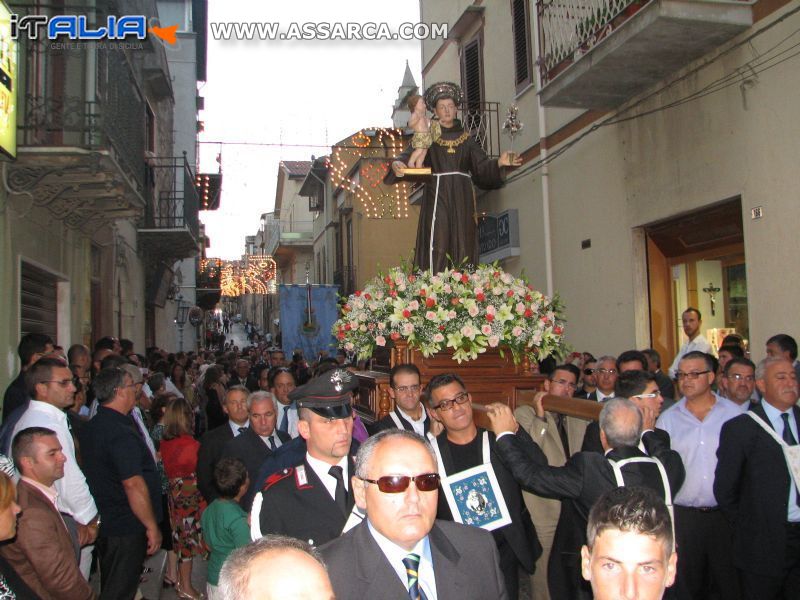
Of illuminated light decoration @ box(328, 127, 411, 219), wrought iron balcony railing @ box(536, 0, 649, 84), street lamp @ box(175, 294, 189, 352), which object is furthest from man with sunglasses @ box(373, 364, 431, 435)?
street lamp @ box(175, 294, 189, 352)

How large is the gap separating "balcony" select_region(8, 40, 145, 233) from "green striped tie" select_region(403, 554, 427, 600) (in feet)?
22.5

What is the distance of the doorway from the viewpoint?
29.1ft

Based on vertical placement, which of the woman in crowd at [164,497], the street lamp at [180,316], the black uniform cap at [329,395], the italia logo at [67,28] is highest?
the italia logo at [67,28]

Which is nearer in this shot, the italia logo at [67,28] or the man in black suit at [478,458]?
the man in black suit at [478,458]

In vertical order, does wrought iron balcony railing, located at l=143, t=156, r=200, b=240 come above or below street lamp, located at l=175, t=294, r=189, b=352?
above

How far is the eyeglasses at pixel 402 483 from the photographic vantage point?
8.06 feet

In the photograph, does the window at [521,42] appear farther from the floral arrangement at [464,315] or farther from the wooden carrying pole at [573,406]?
the wooden carrying pole at [573,406]

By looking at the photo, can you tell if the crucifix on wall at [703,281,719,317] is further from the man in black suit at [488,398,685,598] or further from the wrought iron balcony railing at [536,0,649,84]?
the man in black suit at [488,398,685,598]

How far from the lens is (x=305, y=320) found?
20.4 metres

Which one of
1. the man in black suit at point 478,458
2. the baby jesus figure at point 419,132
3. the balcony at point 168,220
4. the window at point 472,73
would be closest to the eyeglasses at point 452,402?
the man in black suit at point 478,458

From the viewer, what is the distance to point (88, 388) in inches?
314

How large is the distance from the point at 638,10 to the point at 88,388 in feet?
22.6

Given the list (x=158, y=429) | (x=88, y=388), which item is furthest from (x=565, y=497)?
(x=88, y=388)

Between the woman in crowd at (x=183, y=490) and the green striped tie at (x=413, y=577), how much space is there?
166 inches
